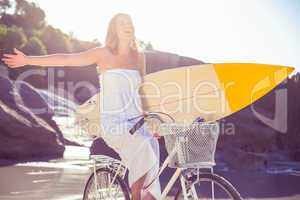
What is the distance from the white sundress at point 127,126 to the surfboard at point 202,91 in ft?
0.69

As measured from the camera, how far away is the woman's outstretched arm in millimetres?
4109

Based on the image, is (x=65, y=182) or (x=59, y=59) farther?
(x=65, y=182)

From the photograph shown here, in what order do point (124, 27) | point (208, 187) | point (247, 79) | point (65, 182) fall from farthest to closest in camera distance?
point (65, 182)
point (247, 79)
point (124, 27)
point (208, 187)

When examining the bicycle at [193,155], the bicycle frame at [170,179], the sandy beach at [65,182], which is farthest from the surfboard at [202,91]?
the sandy beach at [65,182]

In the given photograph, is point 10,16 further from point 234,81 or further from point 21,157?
point 234,81

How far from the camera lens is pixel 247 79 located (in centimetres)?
487

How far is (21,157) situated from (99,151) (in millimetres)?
1737

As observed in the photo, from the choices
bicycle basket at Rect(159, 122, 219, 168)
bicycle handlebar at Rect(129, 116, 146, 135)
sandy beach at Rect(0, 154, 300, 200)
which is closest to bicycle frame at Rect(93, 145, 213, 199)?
bicycle basket at Rect(159, 122, 219, 168)

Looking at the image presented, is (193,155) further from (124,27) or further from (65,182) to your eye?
(65,182)

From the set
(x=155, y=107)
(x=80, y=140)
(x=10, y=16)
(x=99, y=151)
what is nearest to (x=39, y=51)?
(x=10, y=16)

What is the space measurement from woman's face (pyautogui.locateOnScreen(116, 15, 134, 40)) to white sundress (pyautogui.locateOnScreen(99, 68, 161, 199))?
0.28 metres

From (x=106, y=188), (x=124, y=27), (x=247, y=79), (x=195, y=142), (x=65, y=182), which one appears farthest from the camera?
(x=65, y=182)

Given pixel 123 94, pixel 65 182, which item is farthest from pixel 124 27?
pixel 65 182

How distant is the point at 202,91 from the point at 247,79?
0.56m
